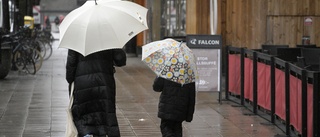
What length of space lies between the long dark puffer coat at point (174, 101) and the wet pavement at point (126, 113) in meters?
2.17

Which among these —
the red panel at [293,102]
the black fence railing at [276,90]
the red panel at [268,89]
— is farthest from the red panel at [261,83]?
the red panel at [293,102]

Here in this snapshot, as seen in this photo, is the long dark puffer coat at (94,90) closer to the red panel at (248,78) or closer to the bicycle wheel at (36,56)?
the red panel at (248,78)

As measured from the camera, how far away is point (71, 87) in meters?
8.15

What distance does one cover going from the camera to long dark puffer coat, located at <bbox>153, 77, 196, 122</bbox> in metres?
8.56

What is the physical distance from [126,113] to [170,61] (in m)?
4.69

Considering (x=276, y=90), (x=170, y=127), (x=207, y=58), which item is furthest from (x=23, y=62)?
(x=170, y=127)

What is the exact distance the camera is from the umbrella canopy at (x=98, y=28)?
780cm

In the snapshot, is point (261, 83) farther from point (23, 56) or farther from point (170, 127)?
point (23, 56)

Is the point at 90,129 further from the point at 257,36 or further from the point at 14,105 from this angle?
the point at 257,36

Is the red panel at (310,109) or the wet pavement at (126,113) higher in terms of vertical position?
the red panel at (310,109)

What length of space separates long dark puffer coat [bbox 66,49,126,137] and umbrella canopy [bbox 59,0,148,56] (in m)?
0.20

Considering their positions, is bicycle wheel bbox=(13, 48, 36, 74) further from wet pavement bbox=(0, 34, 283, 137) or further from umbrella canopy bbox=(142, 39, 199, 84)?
umbrella canopy bbox=(142, 39, 199, 84)

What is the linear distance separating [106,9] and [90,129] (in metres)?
1.20

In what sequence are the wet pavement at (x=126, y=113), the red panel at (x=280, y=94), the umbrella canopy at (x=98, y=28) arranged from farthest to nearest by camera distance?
the wet pavement at (x=126, y=113) < the red panel at (x=280, y=94) < the umbrella canopy at (x=98, y=28)
